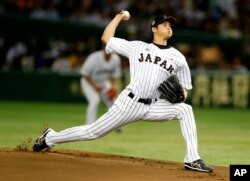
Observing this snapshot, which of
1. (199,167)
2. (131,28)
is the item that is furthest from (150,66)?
(131,28)

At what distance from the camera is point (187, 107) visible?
9266 millimetres

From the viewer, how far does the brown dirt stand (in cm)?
823

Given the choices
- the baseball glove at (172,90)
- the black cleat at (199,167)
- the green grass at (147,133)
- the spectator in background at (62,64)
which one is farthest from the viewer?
the spectator in background at (62,64)

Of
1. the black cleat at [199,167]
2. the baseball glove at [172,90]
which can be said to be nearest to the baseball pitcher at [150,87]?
the baseball glove at [172,90]

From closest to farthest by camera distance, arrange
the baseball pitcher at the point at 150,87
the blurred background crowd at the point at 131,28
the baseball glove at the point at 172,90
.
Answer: the baseball glove at the point at 172,90 → the baseball pitcher at the point at 150,87 → the blurred background crowd at the point at 131,28

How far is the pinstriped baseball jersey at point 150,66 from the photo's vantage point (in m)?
9.37

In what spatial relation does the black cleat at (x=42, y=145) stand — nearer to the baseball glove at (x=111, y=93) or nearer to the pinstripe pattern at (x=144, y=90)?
the pinstripe pattern at (x=144, y=90)

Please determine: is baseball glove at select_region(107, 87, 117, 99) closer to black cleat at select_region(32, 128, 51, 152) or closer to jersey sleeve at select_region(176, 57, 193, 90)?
black cleat at select_region(32, 128, 51, 152)

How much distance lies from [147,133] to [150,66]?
6.44 meters

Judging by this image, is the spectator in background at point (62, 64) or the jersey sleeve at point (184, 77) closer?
the jersey sleeve at point (184, 77)

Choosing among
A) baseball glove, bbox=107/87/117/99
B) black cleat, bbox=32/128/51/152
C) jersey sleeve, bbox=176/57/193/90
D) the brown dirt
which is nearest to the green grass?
baseball glove, bbox=107/87/117/99

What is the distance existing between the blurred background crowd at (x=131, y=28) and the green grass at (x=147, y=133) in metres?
1.42

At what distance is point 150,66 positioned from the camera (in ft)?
30.8

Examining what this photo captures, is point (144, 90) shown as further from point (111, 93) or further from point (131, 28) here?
point (131, 28)
